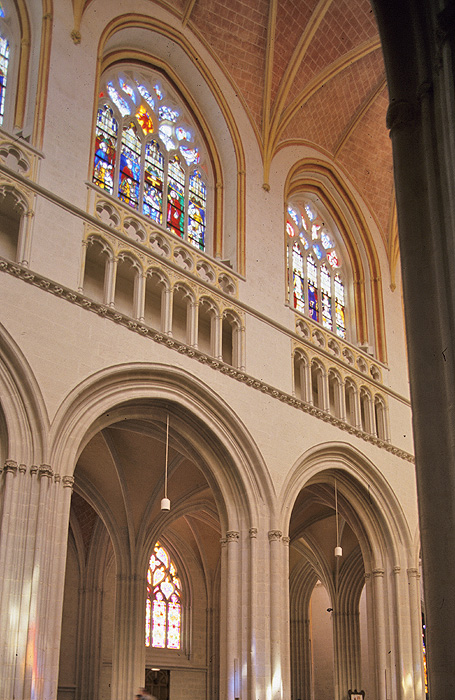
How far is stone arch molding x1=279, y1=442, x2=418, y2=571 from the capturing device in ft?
59.1

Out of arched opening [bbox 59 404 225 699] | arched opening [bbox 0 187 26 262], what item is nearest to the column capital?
arched opening [bbox 59 404 225 699]

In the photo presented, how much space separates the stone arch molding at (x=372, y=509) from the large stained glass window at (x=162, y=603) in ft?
23.5

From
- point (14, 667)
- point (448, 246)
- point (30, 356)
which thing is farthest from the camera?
point (30, 356)

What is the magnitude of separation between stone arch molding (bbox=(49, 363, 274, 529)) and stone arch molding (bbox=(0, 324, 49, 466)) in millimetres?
1056

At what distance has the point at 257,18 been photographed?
1838 centimetres

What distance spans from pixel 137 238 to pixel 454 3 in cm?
1010

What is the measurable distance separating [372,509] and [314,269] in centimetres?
633

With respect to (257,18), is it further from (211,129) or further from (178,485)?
(178,485)

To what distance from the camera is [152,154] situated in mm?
17250

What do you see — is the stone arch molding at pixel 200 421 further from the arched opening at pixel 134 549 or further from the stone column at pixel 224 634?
the stone column at pixel 224 634

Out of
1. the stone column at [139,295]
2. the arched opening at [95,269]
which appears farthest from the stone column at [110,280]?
the stone column at [139,295]

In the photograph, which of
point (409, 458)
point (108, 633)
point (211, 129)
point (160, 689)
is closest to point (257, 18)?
point (211, 129)

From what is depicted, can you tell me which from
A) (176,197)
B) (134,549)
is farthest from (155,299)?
(134,549)

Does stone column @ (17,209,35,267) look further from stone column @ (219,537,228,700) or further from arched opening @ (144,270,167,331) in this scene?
stone column @ (219,537,228,700)
